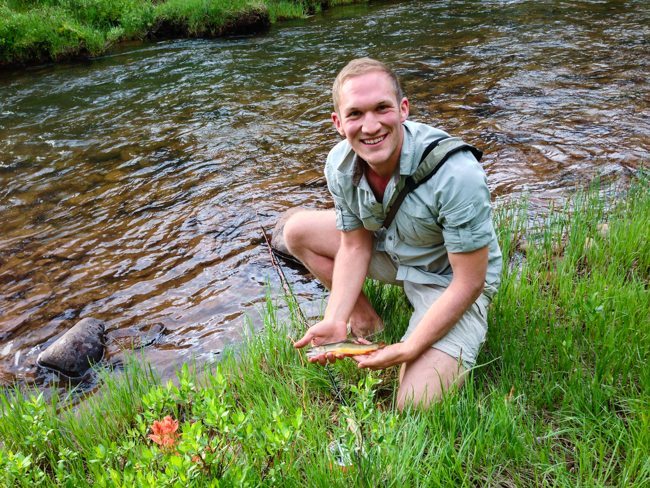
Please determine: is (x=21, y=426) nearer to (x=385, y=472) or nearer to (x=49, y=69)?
(x=385, y=472)

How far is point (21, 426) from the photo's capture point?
298cm

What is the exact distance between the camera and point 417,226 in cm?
302

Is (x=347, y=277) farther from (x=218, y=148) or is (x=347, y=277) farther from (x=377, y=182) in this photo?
(x=218, y=148)

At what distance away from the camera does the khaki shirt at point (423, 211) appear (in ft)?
8.94

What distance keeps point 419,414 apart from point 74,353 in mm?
2758

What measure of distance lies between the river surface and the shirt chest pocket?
1.62m

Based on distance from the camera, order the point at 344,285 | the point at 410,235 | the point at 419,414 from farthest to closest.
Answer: the point at 344,285 < the point at 410,235 < the point at 419,414

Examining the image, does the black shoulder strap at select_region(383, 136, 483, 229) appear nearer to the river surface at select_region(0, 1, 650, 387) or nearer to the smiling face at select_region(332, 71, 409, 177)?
the smiling face at select_region(332, 71, 409, 177)

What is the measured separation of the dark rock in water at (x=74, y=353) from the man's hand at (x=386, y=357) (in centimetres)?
219

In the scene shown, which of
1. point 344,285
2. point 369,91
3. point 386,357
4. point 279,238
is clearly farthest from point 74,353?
point 369,91

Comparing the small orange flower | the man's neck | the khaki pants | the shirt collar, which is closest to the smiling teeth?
the shirt collar

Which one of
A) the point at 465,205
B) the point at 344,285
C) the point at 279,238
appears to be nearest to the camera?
the point at 465,205

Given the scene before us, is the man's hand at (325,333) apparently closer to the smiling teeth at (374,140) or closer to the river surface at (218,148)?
the smiling teeth at (374,140)

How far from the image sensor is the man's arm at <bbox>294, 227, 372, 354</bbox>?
3.12 meters
